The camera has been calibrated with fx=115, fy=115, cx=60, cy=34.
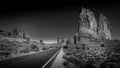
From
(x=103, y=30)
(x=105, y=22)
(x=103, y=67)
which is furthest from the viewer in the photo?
(x=105, y=22)

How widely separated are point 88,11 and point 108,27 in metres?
42.9

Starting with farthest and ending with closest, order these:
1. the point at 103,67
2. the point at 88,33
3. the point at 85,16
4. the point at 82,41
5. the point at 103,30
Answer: the point at 103,30 < the point at 85,16 < the point at 88,33 < the point at 82,41 < the point at 103,67

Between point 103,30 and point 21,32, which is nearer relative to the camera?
point 21,32

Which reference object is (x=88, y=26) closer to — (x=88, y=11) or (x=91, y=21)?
(x=91, y=21)

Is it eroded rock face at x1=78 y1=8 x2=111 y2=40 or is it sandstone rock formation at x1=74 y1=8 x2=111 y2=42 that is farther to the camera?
eroded rock face at x1=78 y1=8 x2=111 y2=40

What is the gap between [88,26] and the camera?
11025 cm

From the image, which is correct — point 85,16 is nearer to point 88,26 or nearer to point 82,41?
point 88,26

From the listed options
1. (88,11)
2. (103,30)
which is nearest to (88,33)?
(88,11)

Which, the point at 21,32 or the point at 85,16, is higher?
the point at 85,16

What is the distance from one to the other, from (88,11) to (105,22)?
37.2 m

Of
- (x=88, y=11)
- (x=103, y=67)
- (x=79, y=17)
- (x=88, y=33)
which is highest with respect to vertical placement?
(x=88, y=11)

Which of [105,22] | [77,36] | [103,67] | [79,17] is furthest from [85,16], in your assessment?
[103,67]

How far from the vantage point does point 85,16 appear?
112500 mm

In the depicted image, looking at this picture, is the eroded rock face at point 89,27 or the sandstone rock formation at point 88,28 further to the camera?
the eroded rock face at point 89,27
